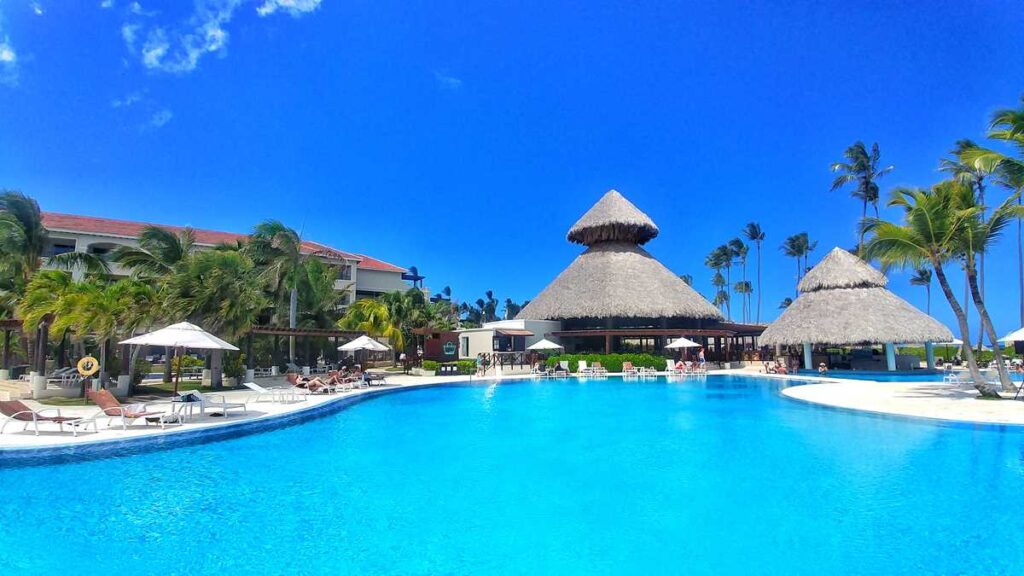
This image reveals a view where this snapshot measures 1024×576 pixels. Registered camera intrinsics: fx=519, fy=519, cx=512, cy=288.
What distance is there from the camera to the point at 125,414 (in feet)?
28.0

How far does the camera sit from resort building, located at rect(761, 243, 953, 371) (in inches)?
870

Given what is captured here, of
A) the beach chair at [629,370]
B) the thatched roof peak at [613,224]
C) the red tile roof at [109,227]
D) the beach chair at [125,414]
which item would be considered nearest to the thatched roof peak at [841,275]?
the beach chair at [629,370]

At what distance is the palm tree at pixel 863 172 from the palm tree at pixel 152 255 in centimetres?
4082

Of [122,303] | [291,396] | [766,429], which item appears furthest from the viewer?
[291,396]

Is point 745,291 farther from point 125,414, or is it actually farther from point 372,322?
point 125,414

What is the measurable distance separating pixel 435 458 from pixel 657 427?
4.90 metres

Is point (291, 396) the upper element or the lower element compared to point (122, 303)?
lower

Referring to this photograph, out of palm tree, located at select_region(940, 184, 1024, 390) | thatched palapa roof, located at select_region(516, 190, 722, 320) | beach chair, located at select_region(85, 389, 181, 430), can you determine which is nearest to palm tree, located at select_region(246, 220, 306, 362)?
beach chair, located at select_region(85, 389, 181, 430)

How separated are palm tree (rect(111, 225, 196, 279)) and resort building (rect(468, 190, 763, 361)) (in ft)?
49.8

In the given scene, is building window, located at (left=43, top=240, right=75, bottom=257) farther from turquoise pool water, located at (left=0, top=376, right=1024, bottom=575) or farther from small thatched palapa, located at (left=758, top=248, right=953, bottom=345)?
small thatched palapa, located at (left=758, top=248, right=953, bottom=345)

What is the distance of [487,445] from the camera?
9039 millimetres

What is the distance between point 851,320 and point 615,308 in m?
10.6

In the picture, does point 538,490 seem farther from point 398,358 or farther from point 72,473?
point 398,358

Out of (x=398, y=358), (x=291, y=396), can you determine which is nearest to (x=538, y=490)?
(x=291, y=396)
